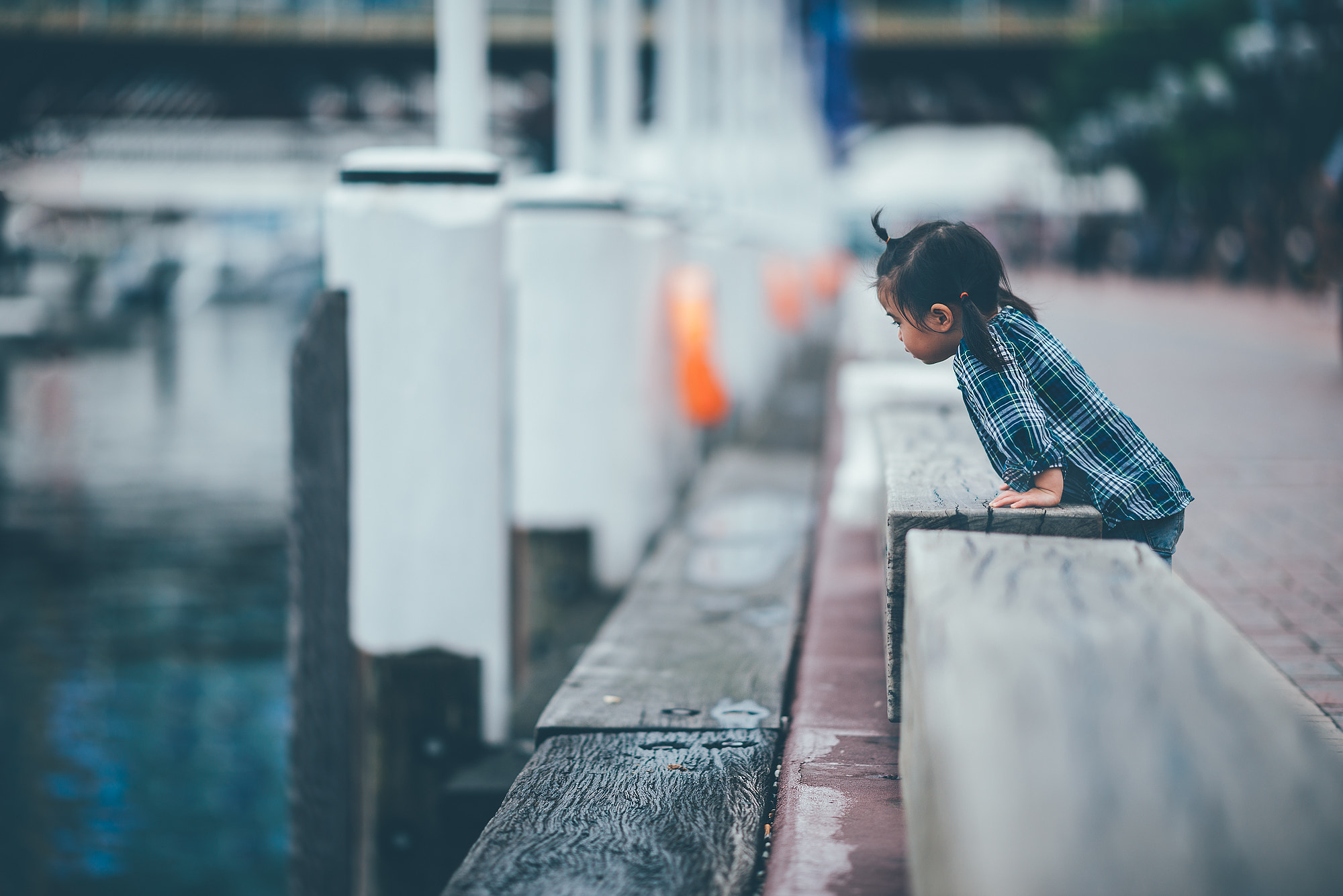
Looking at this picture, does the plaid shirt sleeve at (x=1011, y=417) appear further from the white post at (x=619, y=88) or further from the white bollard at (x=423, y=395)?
the white post at (x=619, y=88)

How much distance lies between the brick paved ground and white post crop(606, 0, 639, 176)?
2.25 metres

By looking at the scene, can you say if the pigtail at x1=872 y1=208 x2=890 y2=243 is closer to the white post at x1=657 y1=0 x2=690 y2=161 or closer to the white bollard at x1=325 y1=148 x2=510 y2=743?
the white bollard at x1=325 y1=148 x2=510 y2=743

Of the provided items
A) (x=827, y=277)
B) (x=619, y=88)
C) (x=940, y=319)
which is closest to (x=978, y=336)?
(x=940, y=319)

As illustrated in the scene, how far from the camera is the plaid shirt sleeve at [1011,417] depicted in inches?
94.3

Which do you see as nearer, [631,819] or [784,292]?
[631,819]

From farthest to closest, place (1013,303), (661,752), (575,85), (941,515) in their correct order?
(575,85) < (661,752) < (1013,303) < (941,515)

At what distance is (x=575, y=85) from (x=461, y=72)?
2.28 meters

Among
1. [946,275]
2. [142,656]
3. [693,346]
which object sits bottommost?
[142,656]

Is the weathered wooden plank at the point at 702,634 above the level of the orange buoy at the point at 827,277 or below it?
below

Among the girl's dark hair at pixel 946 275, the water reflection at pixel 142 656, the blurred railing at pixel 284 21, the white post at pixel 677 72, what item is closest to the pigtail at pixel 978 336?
the girl's dark hair at pixel 946 275

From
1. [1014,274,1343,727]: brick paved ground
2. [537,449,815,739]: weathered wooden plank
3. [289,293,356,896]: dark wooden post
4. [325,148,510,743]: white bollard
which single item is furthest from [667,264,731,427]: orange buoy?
[289,293,356,896]: dark wooden post

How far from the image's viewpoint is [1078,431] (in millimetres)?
2547

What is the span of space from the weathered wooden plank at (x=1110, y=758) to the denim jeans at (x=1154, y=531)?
92cm

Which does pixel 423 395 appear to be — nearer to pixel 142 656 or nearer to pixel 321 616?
pixel 321 616
